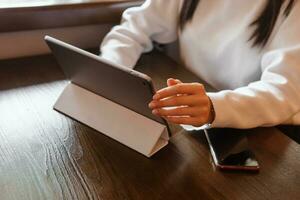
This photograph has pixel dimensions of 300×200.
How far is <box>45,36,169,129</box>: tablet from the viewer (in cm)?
50

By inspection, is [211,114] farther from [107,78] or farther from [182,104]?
[107,78]

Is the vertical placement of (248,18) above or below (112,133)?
above

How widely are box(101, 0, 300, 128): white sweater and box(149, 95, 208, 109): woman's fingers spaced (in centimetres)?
5

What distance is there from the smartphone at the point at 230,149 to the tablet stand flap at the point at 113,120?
0.09m

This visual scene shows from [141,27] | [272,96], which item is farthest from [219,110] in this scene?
[141,27]

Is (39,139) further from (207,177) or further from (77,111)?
(207,177)

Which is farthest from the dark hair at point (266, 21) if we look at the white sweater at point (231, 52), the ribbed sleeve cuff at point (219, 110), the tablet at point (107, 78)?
the tablet at point (107, 78)

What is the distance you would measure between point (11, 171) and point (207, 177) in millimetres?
331

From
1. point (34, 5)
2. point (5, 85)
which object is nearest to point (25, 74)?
point (5, 85)

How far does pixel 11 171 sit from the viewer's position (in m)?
0.54

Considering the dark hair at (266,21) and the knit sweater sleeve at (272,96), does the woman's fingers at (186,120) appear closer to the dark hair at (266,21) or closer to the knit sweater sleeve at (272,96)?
the knit sweater sleeve at (272,96)

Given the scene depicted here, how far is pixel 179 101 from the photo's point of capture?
54cm

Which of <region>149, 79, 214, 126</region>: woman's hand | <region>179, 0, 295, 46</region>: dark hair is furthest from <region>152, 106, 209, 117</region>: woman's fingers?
<region>179, 0, 295, 46</region>: dark hair

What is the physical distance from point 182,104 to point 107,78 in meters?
0.14
